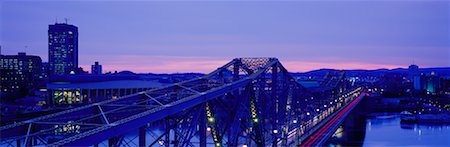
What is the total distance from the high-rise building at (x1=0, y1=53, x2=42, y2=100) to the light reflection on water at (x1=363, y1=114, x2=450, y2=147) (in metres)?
58.7

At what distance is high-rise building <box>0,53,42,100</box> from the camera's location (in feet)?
303

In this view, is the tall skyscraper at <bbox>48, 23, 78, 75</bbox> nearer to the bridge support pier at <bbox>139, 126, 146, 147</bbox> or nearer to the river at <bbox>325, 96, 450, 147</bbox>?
the river at <bbox>325, 96, 450, 147</bbox>

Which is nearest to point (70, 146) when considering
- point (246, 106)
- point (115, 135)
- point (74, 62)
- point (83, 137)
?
point (83, 137)

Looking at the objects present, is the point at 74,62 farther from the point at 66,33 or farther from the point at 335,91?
the point at 335,91

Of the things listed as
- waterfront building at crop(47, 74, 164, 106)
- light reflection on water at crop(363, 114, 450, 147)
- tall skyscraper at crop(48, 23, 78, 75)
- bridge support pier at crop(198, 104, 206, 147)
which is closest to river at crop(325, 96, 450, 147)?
light reflection on water at crop(363, 114, 450, 147)

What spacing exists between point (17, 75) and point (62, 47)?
87774mm

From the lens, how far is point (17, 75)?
10112 cm

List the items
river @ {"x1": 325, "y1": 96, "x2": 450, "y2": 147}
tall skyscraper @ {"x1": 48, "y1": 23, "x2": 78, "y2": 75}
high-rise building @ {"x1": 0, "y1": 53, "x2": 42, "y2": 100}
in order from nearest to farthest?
1. river @ {"x1": 325, "y1": 96, "x2": 450, "y2": 147}
2. high-rise building @ {"x1": 0, "y1": 53, "x2": 42, "y2": 100}
3. tall skyscraper @ {"x1": 48, "y1": 23, "x2": 78, "y2": 75}

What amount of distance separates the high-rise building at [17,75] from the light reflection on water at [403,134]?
5870 centimetres

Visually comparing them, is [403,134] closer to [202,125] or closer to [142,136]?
[202,125]

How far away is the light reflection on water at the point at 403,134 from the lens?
57.7 meters

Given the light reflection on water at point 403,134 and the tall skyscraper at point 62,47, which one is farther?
the tall skyscraper at point 62,47

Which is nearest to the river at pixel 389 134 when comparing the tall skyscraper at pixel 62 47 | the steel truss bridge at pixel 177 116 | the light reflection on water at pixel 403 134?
the light reflection on water at pixel 403 134

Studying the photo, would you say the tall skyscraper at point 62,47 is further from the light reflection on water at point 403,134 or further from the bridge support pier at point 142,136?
the bridge support pier at point 142,136
